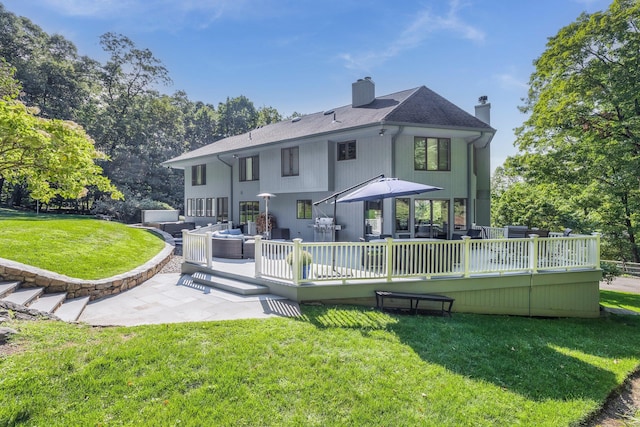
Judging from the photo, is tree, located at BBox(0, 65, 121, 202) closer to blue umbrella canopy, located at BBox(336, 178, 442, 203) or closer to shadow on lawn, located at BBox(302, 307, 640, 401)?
shadow on lawn, located at BBox(302, 307, 640, 401)

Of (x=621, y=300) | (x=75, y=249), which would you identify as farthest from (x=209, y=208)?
(x=621, y=300)

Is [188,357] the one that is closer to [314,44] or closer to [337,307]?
[337,307]

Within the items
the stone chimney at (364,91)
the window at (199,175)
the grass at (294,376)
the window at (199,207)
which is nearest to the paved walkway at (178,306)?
the grass at (294,376)

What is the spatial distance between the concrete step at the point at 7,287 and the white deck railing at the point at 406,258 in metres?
4.66

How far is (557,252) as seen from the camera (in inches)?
344

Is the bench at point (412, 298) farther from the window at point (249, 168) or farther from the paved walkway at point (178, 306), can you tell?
the window at point (249, 168)

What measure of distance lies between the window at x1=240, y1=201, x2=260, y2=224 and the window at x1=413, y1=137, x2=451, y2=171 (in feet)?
29.0

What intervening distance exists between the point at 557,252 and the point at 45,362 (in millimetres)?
11085

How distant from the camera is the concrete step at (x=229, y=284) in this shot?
7484 millimetres

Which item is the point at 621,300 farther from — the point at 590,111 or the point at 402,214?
the point at 402,214

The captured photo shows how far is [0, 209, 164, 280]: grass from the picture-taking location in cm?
745

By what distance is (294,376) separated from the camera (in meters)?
4.00

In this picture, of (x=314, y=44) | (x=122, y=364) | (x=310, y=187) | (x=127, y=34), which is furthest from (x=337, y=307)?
(x=127, y=34)

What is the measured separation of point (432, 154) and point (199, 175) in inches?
597
